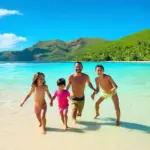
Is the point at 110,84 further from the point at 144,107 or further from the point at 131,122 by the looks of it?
the point at 144,107

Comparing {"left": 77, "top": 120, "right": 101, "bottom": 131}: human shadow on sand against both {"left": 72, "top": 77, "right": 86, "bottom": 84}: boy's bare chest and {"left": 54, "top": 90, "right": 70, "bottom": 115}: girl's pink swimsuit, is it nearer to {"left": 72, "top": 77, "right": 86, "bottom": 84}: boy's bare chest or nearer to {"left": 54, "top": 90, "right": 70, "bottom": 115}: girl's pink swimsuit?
{"left": 54, "top": 90, "right": 70, "bottom": 115}: girl's pink swimsuit

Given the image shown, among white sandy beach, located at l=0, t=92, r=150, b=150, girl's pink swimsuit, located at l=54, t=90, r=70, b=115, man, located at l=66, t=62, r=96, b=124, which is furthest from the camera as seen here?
man, located at l=66, t=62, r=96, b=124

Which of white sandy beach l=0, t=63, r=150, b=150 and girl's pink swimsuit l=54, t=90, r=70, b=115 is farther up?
girl's pink swimsuit l=54, t=90, r=70, b=115

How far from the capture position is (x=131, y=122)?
716 cm

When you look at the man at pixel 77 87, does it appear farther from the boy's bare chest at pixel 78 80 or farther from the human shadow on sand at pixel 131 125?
the human shadow on sand at pixel 131 125

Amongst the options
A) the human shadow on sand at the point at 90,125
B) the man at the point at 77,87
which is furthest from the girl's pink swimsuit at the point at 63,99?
the human shadow on sand at the point at 90,125

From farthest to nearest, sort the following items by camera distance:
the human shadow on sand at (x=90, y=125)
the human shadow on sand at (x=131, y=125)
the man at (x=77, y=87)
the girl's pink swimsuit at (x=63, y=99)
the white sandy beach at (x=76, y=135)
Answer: the man at (x=77, y=87) → the human shadow on sand at (x=90, y=125) → the human shadow on sand at (x=131, y=125) → the girl's pink swimsuit at (x=63, y=99) → the white sandy beach at (x=76, y=135)

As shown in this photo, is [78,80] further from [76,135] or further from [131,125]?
[131,125]

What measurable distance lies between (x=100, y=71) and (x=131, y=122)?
155 cm

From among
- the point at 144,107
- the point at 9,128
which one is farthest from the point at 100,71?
the point at 144,107

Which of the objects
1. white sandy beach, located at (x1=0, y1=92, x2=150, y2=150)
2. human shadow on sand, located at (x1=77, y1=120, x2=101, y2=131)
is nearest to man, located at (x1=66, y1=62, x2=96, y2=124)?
human shadow on sand, located at (x1=77, y1=120, x2=101, y2=131)

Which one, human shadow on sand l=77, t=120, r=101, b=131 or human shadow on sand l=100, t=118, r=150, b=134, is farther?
human shadow on sand l=77, t=120, r=101, b=131

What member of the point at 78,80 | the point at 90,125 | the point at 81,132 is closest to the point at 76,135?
the point at 81,132

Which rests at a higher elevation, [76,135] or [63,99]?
[63,99]
